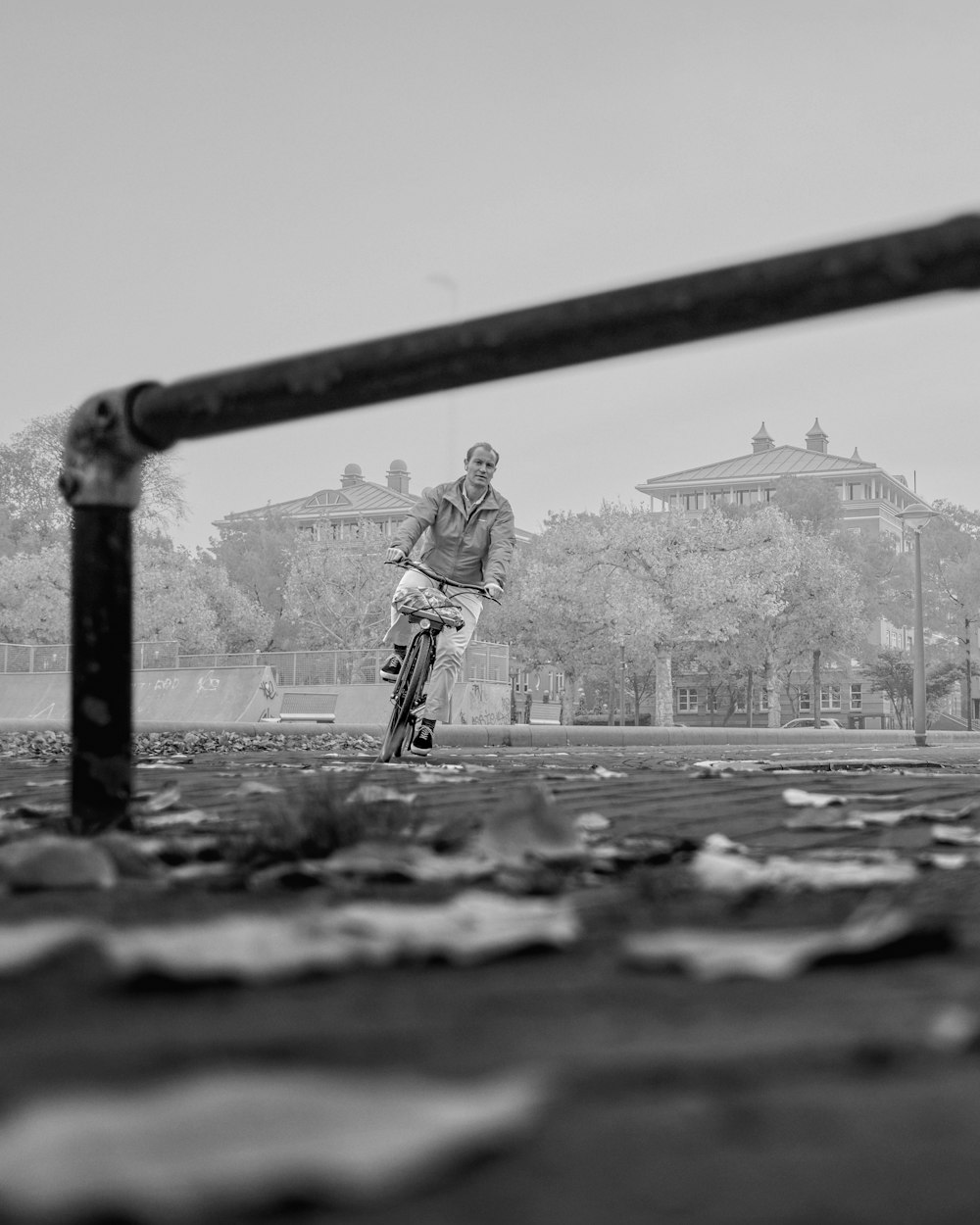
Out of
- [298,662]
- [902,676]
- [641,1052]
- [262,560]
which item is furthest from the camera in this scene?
[262,560]

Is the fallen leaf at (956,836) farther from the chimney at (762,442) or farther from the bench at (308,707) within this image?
the chimney at (762,442)

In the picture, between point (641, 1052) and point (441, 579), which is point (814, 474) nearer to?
point (441, 579)

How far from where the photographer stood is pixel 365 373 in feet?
8.13

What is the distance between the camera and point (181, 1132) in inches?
32.1

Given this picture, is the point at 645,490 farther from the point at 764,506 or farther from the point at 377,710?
the point at 377,710

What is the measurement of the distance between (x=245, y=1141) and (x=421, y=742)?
7683 mm

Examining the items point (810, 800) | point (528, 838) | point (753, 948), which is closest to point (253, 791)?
point (810, 800)

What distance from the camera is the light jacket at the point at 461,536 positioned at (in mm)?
8914

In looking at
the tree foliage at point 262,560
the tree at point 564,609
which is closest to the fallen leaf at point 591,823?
the tree at point 564,609

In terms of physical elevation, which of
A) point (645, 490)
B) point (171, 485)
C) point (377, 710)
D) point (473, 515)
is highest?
point (645, 490)

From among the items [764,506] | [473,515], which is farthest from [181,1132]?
[764,506]

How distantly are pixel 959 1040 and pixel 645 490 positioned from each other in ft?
388

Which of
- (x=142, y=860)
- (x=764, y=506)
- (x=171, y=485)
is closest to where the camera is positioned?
(x=142, y=860)

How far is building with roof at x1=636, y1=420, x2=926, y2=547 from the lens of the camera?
340 feet
